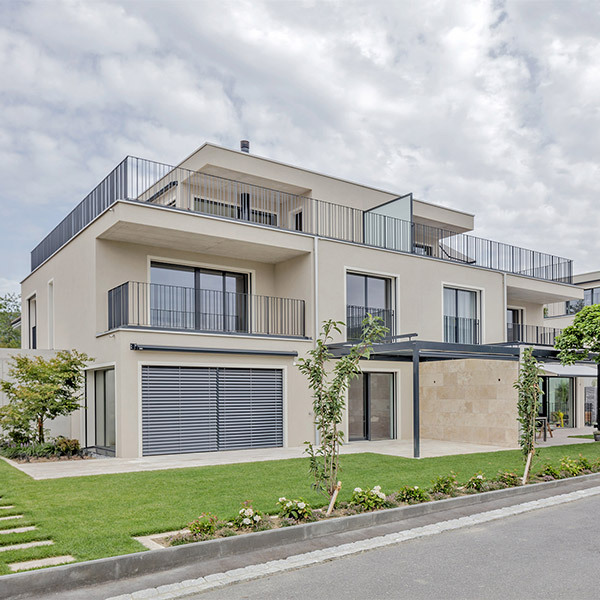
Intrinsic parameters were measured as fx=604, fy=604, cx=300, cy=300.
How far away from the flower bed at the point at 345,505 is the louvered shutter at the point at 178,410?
7.04 metres

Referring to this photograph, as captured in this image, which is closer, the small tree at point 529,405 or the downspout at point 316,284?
the small tree at point 529,405

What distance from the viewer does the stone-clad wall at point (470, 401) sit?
57.7ft

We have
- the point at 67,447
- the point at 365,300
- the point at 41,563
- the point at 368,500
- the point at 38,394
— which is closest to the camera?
the point at 41,563

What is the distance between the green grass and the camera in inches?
264

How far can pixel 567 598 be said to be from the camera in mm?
5109

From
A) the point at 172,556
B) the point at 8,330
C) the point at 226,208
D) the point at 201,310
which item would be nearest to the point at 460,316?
the point at 226,208

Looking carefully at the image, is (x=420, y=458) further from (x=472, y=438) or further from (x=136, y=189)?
(x=136, y=189)

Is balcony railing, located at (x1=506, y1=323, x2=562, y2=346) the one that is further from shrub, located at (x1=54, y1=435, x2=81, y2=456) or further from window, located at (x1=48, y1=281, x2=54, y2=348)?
shrub, located at (x1=54, y1=435, x2=81, y2=456)

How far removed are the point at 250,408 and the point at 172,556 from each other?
10.6 meters

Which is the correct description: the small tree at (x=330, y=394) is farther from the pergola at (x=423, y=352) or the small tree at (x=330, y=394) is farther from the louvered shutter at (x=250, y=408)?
the louvered shutter at (x=250, y=408)

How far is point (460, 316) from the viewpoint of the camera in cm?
2186

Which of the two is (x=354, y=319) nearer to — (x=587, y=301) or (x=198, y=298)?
(x=198, y=298)

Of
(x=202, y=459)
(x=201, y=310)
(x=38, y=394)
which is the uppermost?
(x=201, y=310)

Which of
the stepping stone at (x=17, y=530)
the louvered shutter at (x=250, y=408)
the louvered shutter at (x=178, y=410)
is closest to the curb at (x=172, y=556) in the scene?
the stepping stone at (x=17, y=530)
